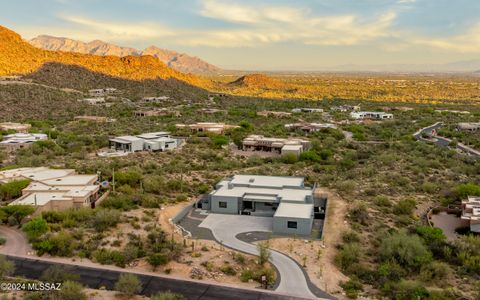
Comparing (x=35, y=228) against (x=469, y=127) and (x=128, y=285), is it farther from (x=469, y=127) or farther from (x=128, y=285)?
(x=469, y=127)

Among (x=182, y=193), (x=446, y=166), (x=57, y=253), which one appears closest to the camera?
(x=57, y=253)

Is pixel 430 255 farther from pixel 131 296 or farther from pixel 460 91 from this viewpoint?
pixel 460 91

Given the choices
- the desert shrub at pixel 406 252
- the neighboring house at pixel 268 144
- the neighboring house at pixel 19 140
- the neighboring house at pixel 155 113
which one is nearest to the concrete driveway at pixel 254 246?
the desert shrub at pixel 406 252

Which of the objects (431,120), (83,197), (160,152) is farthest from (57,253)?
(431,120)

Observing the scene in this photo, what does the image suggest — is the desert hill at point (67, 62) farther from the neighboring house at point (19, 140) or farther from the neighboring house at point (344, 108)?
the neighboring house at point (344, 108)

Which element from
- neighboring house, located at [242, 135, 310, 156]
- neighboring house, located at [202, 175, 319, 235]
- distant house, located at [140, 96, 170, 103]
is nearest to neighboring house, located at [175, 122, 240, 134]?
neighboring house, located at [242, 135, 310, 156]

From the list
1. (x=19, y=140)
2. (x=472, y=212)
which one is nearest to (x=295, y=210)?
(x=472, y=212)

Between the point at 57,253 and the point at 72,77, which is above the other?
the point at 72,77

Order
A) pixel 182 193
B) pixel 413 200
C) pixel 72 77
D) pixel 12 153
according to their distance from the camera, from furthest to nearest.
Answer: pixel 72 77
pixel 12 153
pixel 182 193
pixel 413 200

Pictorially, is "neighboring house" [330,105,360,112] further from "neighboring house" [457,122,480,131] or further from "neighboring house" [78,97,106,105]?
"neighboring house" [78,97,106,105]
